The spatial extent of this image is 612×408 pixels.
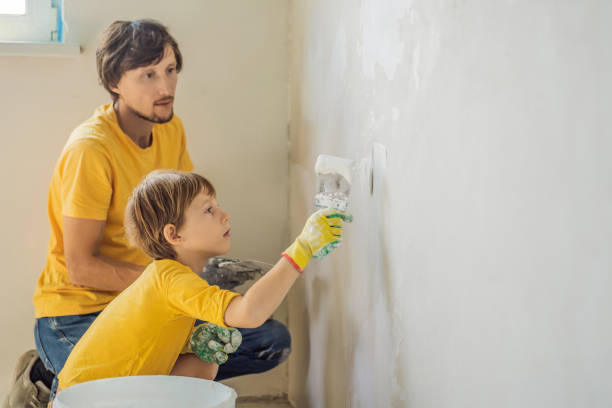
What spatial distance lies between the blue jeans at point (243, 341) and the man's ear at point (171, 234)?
491mm

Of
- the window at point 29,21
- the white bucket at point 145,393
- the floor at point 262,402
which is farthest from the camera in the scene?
the floor at point 262,402

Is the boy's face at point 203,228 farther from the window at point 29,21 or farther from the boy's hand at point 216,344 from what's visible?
the window at point 29,21

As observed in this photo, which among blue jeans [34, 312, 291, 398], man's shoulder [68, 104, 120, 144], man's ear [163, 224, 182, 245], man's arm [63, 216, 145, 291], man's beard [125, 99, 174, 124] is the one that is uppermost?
man's beard [125, 99, 174, 124]

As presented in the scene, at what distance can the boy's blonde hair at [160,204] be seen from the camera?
4.24 ft

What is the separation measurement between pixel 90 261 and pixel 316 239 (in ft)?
2.34

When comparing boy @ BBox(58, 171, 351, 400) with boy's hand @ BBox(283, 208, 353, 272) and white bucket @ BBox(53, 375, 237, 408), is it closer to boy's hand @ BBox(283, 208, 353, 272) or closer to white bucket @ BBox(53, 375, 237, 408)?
boy's hand @ BBox(283, 208, 353, 272)

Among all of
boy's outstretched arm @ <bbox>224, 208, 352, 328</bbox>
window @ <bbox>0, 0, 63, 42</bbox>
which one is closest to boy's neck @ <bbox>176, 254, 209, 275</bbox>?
boy's outstretched arm @ <bbox>224, 208, 352, 328</bbox>

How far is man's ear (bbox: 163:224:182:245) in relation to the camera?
1293mm

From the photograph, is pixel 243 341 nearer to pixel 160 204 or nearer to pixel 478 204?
pixel 160 204

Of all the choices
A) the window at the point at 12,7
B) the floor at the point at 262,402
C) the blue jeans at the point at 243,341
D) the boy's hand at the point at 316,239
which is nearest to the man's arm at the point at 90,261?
the blue jeans at the point at 243,341

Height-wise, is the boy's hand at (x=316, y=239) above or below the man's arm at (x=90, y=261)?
above

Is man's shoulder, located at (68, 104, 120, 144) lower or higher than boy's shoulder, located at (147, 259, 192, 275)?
higher

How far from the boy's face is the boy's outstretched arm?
0.58 ft

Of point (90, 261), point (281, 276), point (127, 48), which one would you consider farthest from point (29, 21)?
point (281, 276)
